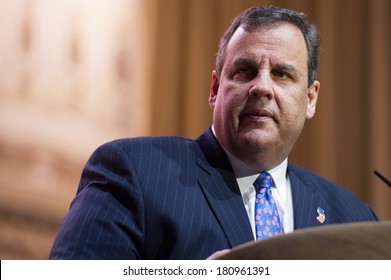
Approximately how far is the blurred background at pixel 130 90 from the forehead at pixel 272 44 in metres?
1.29

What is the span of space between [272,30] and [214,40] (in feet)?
4.79

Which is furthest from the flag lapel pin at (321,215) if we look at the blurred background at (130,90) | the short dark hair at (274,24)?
the blurred background at (130,90)

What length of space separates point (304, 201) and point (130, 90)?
153 centimetres

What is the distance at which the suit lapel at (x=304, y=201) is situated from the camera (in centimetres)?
183

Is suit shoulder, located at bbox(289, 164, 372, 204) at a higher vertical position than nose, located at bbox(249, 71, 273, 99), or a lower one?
lower

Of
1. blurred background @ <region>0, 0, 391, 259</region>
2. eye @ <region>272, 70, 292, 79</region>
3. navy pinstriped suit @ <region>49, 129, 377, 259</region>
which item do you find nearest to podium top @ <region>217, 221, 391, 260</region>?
navy pinstriped suit @ <region>49, 129, 377, 259</region>

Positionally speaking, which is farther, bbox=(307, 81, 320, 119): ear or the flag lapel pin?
bbox=(307, 81, 320, 119): ear

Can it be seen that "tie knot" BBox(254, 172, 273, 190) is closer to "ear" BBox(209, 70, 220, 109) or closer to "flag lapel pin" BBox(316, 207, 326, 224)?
"flag lapel pin" BBox(316, 207, 326, 224)

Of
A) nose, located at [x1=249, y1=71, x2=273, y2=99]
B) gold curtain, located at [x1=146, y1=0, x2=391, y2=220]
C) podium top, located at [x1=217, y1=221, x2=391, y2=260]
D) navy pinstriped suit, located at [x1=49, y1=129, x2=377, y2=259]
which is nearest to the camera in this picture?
podium top, located at [x1=217, y1=221, x2=391, y2=260]

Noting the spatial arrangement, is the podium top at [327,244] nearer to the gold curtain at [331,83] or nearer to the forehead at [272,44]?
the forehead at [272,44]

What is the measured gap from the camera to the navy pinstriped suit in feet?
4.90

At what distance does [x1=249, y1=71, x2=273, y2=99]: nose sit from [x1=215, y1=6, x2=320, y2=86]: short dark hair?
181 millimetres

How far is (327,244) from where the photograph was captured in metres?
0.92

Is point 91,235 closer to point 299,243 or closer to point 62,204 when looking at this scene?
point 299,243
